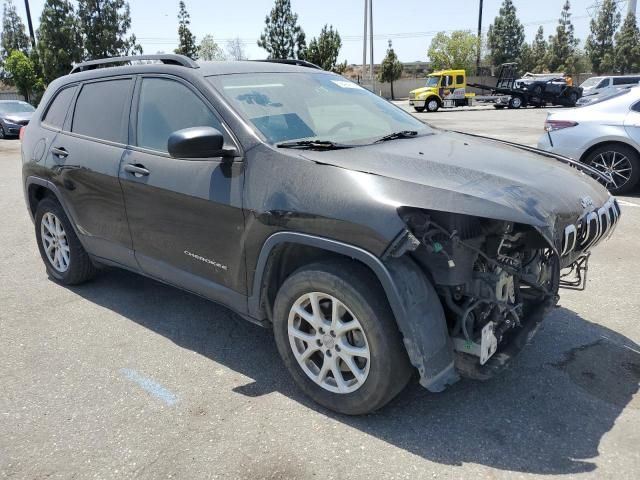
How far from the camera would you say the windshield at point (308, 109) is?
10.9 feet

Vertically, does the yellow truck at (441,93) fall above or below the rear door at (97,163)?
below

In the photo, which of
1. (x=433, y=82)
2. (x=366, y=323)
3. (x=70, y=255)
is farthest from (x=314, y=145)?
(x=433, y=82)

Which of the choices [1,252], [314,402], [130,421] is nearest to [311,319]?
[314,402]

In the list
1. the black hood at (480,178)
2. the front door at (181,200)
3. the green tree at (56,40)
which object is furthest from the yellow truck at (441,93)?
the front door at (181,200)

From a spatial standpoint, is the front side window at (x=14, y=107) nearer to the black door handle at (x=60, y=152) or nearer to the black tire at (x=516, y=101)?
the black door handle at (x=60, y=152)

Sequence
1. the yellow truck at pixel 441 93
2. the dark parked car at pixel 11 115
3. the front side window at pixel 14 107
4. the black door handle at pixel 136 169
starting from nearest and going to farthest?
the black door handle at pixel 136 169
the dark parked car at pixel 11 115
the front side window at pixel 14 107
the yellow truck at pixel 441 93

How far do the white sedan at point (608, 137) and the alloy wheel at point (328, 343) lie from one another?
243 inches

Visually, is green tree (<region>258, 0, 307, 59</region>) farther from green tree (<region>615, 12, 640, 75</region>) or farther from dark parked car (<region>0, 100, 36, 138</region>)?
green tree (<region>615, 12, 640, 75</region>)

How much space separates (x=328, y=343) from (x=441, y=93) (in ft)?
111

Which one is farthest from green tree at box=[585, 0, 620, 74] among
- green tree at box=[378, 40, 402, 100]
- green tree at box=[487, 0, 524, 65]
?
green tree at box=[378, 40, 402, 100]

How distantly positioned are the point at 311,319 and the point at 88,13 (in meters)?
41.8

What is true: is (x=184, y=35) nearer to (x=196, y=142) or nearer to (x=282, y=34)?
(x=282, y=34)

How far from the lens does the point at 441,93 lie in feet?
114

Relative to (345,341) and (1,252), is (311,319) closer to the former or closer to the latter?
(345,341)
